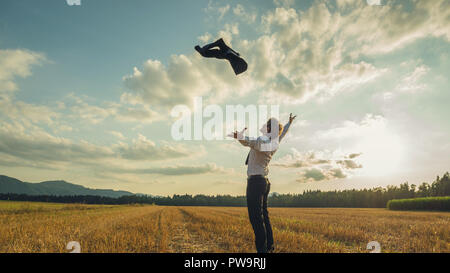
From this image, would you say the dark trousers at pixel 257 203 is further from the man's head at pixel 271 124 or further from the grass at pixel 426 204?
the grass at pixel 426 204

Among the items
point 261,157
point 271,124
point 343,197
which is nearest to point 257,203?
point 261,157

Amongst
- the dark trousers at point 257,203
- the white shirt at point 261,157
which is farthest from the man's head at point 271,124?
the dark trousers at point 257,203

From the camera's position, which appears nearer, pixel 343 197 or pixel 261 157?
pixel 261 157

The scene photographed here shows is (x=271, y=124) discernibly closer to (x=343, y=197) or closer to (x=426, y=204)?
(x=426, y=204)

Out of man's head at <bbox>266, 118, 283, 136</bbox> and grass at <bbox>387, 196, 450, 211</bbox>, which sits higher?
man's head at <bbox>266, 118, 283, 136</bbox>

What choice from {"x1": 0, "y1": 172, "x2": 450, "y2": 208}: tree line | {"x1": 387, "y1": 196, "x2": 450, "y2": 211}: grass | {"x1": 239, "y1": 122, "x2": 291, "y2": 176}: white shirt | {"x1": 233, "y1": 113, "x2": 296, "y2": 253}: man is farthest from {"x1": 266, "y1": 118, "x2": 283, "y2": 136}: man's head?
{"x1": 0, "y1": 172, "x2": 450, "y2": 208}: tree line

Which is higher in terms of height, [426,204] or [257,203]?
[257,203]

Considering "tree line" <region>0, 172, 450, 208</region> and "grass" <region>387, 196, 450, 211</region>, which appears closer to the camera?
"grass" <region>387, 196, 450, 211</region>

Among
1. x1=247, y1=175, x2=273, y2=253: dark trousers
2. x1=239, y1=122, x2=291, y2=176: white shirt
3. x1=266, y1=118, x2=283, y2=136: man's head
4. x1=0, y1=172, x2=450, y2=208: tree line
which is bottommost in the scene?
x1=0, y1=172, x2=450, y2=208: tree line

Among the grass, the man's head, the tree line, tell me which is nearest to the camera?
the man's head

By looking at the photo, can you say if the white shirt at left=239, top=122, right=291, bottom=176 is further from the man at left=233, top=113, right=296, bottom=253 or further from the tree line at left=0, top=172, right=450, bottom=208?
the tree line at left=0, top=172, right=450, bottom=208

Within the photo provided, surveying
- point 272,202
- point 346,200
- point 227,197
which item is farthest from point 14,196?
point 346,200
